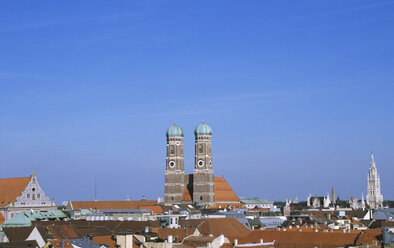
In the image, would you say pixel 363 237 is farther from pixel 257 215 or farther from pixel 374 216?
pixel 374 216

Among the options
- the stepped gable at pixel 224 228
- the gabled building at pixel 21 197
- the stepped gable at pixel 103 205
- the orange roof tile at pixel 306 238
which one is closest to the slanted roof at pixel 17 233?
the stepped gable at pixel 224 228

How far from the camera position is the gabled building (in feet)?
476

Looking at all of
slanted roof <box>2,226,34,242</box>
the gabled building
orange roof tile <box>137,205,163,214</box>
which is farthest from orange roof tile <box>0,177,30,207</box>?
slanted roof <box>2,226,34,242</box>

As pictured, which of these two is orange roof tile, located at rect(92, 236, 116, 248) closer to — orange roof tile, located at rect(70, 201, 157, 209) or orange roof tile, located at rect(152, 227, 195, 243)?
orange roof tile, located at rect(152, 227, 195, 243)

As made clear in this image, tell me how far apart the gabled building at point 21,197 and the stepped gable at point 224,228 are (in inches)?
1824

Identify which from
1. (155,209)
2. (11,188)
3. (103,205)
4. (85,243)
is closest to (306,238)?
(85,243)

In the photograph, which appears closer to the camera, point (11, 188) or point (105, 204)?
point (11, 188)

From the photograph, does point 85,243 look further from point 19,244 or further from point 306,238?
point 306,238

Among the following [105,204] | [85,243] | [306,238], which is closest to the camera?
[85,243]

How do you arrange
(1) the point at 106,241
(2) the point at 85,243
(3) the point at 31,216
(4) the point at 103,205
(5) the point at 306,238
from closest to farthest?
(2) the point at 85,243
(1) the point at 106,241
(5) the point at 306,238
(3) the point at 31,216
(4) the point at 103,205

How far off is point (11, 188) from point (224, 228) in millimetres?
54559

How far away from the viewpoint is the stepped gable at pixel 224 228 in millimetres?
110500

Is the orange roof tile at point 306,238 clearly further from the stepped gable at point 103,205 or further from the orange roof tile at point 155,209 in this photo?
the stepped gable at point 103,205

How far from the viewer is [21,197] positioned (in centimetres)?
14700
